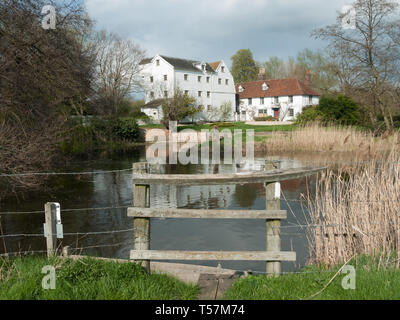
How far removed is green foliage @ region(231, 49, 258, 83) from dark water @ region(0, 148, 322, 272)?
63.5m

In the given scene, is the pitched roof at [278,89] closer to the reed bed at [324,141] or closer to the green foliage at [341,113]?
the green foliage at [341,113]

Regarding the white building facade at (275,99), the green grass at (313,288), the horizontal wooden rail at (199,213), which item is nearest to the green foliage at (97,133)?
the horizontal wooden rail at (199,213)

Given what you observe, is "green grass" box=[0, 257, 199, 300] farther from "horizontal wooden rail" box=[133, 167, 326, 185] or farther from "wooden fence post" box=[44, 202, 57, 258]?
"horizontal wooden rail" box=[133, 167, 326, 185]

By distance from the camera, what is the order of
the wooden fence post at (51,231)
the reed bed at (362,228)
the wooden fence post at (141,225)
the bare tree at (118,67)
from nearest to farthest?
the wooden fence post at (141,225)
the wooden fence post at (51,231)
the reed bed at (362,228)
the bare tree at (118,67)

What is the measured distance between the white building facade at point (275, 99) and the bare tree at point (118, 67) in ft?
63.5

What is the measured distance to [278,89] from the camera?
196 ft

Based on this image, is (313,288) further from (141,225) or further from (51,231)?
(51,231)

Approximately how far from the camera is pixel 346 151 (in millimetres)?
21344

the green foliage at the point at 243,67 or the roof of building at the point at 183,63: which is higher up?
the green foliage at the point at 243,67

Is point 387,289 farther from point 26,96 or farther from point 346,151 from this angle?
A: point 346,151

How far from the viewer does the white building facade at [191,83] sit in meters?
51.6

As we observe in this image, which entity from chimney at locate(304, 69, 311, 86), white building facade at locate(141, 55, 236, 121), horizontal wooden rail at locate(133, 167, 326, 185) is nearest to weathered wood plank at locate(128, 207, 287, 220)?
horizontal wooden rail at locate(133, 167, 326, 185)

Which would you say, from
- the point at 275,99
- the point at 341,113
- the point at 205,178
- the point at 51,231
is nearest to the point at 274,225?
the point at 205,178

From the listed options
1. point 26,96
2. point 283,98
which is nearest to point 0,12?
point 26,96
